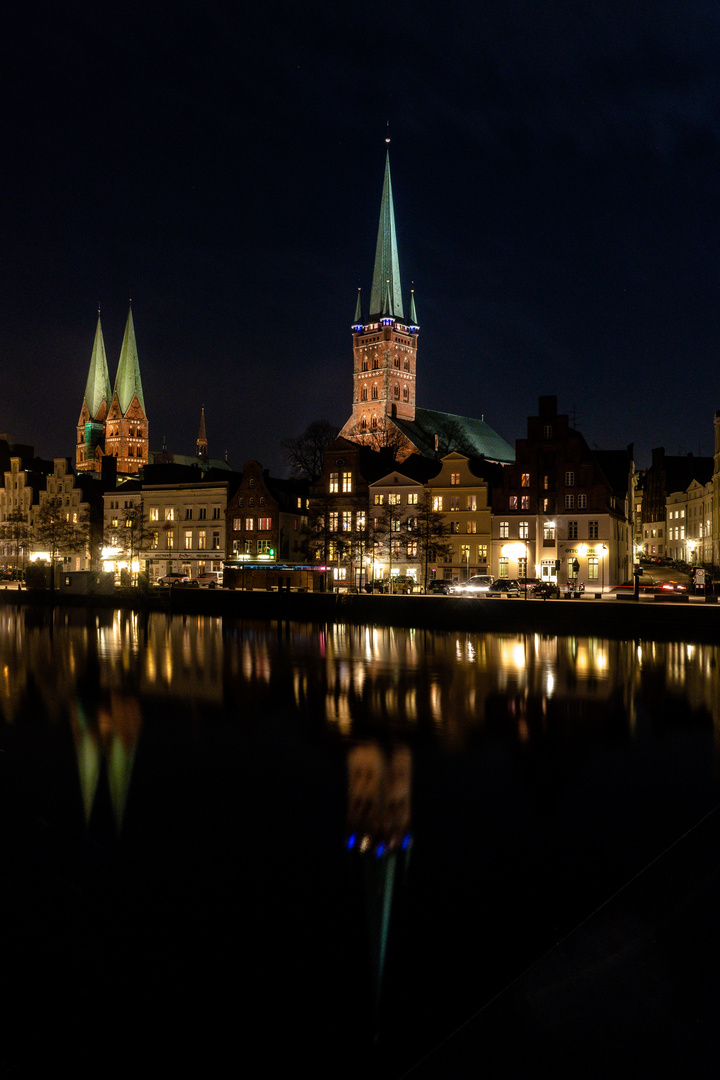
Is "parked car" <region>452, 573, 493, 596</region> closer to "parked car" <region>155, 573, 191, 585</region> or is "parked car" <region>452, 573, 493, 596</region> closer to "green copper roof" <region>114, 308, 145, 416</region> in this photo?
"parked car" <region>155, 573, 191, 585</region>

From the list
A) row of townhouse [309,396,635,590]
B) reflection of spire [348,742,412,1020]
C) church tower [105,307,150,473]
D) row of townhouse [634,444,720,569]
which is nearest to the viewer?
reflection of spire [348,742,412,1020]

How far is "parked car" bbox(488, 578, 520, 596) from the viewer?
199 ft

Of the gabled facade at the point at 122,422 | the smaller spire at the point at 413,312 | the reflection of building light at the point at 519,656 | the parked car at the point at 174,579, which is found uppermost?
the smaller spire at the point at 413,312

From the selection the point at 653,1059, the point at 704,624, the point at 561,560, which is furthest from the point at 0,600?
the point at 653,1059

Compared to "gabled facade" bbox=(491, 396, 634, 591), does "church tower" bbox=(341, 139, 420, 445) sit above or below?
above

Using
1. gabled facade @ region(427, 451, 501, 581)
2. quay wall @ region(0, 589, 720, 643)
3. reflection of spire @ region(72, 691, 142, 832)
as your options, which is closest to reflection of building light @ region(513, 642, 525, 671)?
quay wall @ region(0, 589, 720, 643)

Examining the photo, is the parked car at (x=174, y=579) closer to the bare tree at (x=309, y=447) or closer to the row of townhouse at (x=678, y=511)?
the bare tree at (x=309, y=447)

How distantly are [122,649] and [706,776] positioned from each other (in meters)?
32.0

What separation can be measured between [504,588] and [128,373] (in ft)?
493

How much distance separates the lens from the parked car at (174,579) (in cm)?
7856

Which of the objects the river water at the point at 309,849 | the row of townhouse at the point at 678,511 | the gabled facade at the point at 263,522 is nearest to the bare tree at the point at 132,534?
the gabled facade at the point at 263,522

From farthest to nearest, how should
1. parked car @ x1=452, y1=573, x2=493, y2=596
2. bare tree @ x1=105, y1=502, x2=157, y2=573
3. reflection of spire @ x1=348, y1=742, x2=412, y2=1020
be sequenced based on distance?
bare tree @ x1=105, y1=502, x2=157, y2=573 < parked car @ x1=452, y1=573, x2=493, y2=596 < reflection of spire @ x1=348, y1=742, x2=412, y2=1020

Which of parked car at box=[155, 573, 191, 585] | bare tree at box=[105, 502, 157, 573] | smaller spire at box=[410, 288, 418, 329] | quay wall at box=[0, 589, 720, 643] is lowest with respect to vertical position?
quay wall at box=[0, 589, 720, 643]

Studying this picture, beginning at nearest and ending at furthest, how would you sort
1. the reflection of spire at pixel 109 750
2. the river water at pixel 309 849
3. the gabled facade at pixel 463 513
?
the river water at pixel 309 849 → the reflection of spire at pixel 109 750 → the gabled facade at pixel 463 513
